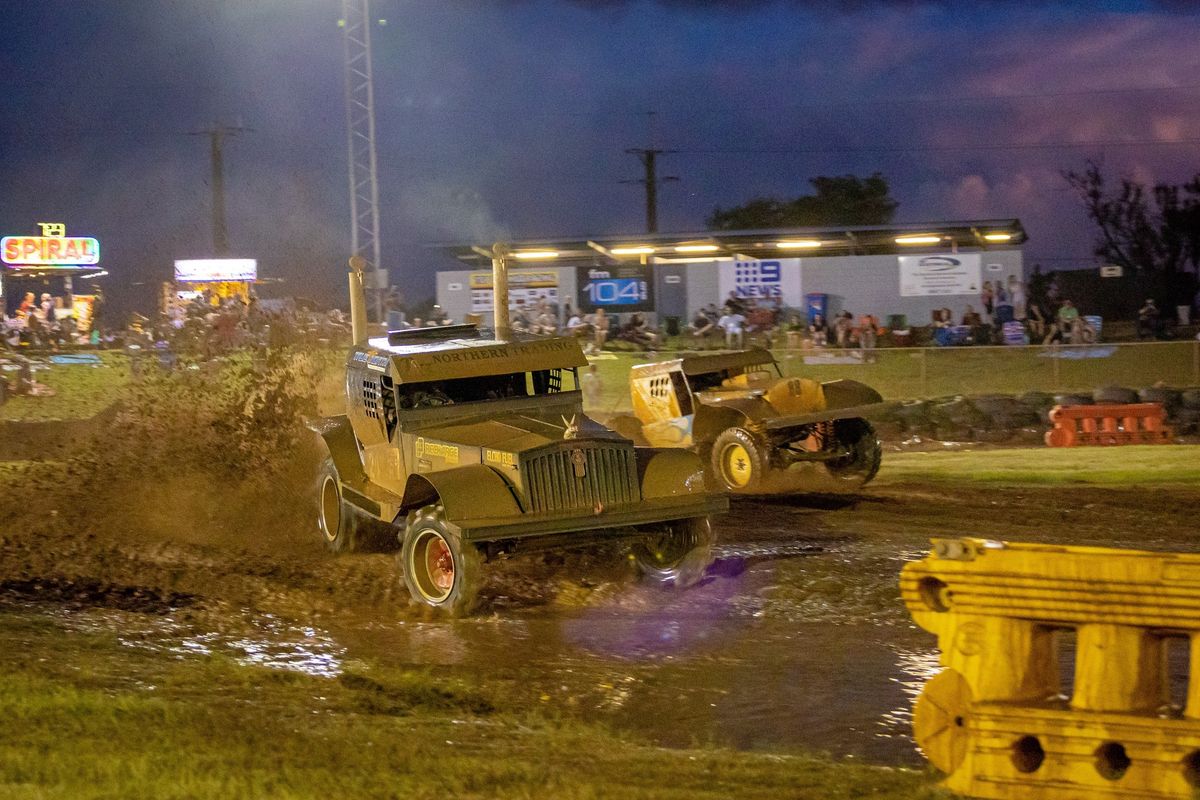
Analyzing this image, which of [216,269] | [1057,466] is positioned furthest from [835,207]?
[1057,466]

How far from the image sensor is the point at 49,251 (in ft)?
201

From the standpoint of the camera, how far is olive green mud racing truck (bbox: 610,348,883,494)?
16.0 meters

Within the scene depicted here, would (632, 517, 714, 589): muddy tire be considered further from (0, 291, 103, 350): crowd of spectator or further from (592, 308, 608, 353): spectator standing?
(0, 291, 103, 350): crowd of spectator

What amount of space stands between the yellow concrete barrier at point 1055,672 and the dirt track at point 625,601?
0.88 meters

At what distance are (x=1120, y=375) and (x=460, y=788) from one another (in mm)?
20713

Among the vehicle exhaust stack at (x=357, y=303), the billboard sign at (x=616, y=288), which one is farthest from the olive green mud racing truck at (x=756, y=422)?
the billboard sign at (x=616, y=288)

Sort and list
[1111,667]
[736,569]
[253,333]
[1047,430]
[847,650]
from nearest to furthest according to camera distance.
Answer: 1. [1111,667]
2. [847,650]
3. [736,569]
4. [253,333]
5. [1047,430]

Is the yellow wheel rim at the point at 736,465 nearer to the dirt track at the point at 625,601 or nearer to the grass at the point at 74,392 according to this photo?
the dirt track at the point at 625,601

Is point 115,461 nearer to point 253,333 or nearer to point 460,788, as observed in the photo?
point 253,333

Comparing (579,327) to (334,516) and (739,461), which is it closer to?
(739,461)

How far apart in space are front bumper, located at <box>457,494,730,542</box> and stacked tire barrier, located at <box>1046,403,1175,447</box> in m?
12.3

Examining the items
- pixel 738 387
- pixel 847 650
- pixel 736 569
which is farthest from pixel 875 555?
pixel 738 387

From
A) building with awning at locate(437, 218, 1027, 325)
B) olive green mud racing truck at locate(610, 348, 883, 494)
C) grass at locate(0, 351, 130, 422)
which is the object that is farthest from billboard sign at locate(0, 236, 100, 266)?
olive green mud racing truck at locate(610, 348, 883, 494)

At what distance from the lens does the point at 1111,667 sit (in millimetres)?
5355
